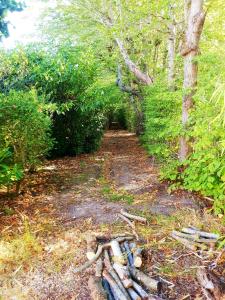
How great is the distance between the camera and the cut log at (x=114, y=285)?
284cm

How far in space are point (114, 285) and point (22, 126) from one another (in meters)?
3.63

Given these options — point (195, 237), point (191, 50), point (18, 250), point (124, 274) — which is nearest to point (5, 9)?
point (191, 50)

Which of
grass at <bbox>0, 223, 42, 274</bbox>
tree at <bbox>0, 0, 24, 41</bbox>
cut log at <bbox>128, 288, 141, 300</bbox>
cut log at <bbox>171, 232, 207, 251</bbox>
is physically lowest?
cut log at <bbox>128, 288, 141, 300</bbox>

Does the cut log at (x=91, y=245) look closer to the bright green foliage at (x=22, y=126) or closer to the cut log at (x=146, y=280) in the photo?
the cut log at (x=146, y=280)

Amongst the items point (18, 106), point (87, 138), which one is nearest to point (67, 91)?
point (87, 138)

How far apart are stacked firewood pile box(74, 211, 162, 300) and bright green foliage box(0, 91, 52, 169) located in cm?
260

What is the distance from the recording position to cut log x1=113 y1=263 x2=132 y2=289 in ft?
9.68

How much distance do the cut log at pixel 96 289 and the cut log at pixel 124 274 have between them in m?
0.21

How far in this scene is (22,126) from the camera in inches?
222

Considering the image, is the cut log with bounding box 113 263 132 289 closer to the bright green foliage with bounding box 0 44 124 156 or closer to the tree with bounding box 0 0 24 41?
the bright green foliage with bounding box 0 44 124 156

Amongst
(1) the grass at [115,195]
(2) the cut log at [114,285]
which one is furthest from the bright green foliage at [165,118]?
(2) the cut log at [114,285]

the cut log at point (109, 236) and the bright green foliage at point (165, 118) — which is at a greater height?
the bright green foliage at point (165, 118)

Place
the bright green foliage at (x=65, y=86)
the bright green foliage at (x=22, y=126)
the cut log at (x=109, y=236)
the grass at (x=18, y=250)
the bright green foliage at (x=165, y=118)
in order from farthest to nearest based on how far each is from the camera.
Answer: the bright green foliage at (x=65, y=86)
the bright green foliage at (x=165, y=118)
the bright green foliage at (x=22, y=126)
the cut log at (x=109, y=236)
the grass at (x=18, y=250)

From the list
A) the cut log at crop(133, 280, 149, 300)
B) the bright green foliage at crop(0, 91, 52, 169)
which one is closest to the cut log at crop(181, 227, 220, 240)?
the cut log at crop(133, 280, 149, 300)
